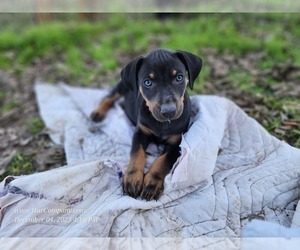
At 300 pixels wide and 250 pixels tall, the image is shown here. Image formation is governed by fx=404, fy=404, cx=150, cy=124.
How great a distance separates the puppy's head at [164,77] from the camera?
2537 millimetres

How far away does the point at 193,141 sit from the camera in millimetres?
2703

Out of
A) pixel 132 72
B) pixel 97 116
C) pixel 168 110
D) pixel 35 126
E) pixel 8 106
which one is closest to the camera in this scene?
pixel 168 110

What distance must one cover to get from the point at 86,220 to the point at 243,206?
0.97 meters

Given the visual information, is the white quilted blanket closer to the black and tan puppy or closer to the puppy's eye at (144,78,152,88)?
the black and tan puppy

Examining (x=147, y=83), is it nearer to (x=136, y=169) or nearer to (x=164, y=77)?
(x=164, y=77)

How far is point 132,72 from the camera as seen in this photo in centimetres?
273

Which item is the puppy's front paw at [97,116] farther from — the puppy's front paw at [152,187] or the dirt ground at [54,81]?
the puppy's front paw at [152,187]

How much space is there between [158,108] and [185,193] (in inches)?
22.7

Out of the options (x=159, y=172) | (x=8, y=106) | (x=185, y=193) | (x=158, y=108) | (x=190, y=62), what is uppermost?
(x=190, y=62)

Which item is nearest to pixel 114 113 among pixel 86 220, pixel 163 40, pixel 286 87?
pixel 86 220

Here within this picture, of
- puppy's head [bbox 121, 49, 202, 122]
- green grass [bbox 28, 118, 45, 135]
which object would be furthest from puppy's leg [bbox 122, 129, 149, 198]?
green grass [bbox 28, 118, 45, 135]

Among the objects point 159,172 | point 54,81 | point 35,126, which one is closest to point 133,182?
point 159,172

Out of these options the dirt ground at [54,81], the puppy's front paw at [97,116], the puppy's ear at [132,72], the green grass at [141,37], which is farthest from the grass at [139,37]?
the puppy's ear at [132,72]

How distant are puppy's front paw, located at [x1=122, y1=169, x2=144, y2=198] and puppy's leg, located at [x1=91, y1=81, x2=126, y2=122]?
45.2 inches
